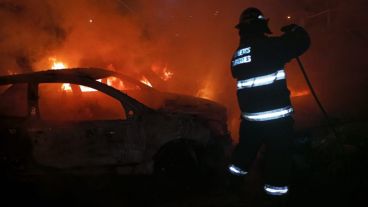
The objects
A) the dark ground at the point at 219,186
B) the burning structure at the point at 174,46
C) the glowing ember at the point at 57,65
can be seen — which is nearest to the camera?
the dark ground at the point at 219,186

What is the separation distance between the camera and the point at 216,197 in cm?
524

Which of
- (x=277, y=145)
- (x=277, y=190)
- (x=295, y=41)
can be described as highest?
(x=295, y=41)

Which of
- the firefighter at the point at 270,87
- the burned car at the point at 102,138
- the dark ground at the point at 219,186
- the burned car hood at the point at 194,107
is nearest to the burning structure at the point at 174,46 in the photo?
the burned car hood at the point at 194,107

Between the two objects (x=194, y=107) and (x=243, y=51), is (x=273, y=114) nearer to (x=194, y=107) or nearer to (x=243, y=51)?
(x=243, y=51)

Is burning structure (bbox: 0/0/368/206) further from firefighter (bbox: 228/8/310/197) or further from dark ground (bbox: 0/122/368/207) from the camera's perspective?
firefighter (bbox: 228/8/310/197)

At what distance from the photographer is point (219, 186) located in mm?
5551

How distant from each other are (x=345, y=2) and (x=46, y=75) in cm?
1092

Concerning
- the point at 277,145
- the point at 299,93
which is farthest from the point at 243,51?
the point at 299,93

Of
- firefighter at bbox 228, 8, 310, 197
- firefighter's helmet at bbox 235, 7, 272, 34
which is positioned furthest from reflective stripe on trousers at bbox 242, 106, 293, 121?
firefighter's helmet at bbox 235, 7, 272, 34

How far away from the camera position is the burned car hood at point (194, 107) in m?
5.73

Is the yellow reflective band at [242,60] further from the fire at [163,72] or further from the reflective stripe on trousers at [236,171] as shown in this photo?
the fire at [163,72]

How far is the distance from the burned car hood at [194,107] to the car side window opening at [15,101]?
6.55 feet

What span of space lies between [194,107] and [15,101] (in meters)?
2.64

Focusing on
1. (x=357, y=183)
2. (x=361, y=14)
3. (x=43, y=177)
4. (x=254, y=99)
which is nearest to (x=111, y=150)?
(x=43, y=177)
